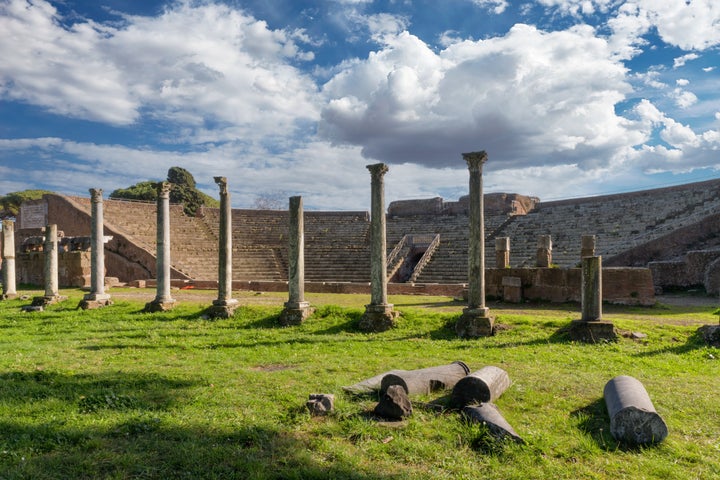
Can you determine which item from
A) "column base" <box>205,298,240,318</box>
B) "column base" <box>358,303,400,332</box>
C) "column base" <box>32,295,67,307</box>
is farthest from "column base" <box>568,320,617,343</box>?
"column base" <box>32,295,67,307</box>

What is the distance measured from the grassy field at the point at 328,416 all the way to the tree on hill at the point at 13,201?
129 ft

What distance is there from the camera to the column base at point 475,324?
10.7 metres

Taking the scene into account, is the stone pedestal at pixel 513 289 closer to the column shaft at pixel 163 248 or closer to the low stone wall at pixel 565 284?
the low stone wall at pixel 565 284

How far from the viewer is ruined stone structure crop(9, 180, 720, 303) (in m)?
19.2

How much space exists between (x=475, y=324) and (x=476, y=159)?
12.2ft

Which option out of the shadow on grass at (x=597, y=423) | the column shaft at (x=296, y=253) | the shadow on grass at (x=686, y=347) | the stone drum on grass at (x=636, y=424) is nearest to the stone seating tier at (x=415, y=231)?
the column shaft at (x=296, y=253)

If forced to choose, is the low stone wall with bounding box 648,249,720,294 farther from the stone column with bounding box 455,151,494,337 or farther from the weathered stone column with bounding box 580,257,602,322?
the stone column with bounding box 455,151,494,337

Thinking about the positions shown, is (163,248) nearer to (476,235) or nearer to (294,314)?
(294,314)

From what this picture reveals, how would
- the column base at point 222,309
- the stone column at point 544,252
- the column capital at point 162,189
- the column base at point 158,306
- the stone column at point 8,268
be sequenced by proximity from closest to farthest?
the column base at point 222,309, the column base at point 158,306, the column capital at point 162,189, the stone column at point 544,252, the stone column at point 8,268

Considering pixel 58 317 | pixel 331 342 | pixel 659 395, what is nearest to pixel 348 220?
pixel 58 317

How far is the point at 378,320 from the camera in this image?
11758mm

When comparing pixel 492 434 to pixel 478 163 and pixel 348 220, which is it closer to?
pixel 478 163

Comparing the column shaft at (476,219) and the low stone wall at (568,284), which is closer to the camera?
the column shaft at (476,219)

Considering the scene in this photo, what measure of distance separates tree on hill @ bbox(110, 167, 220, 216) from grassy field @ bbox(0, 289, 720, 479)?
109 feet
